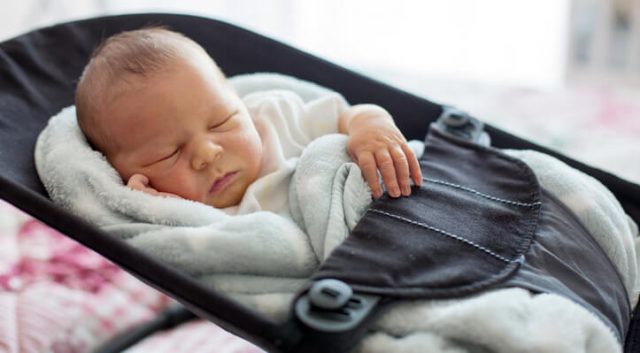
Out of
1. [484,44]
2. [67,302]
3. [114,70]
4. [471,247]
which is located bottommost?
[67,302]

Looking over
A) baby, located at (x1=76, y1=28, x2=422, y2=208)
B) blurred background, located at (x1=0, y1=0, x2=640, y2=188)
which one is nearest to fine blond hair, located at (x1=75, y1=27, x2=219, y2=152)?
baby, located at (x1=76, y1=28, x2=422, y2=208)

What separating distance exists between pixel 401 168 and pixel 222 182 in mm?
207

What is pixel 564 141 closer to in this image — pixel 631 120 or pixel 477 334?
pixel 631 120

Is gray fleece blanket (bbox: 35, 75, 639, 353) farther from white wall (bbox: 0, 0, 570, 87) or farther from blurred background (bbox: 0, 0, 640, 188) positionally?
white wall (bbox: 0, 0, 570, 87)

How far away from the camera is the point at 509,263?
0.84 meters

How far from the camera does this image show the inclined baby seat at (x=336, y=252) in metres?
0.73

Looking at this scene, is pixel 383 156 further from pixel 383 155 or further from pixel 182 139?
pixel 182 139

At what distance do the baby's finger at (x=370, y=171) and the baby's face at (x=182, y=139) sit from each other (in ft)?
0.44

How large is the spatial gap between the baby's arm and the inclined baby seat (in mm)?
41

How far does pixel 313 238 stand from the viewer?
2.92 ft

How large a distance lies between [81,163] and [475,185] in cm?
45

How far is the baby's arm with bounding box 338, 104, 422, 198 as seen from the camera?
3.05ft

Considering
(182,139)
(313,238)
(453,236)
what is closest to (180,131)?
(182,139)

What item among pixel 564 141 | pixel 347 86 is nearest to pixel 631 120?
pixel 564 141
